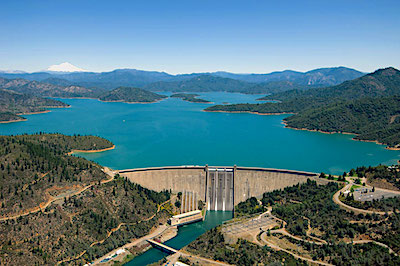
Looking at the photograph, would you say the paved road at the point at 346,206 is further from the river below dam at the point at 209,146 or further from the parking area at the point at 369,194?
the river below dam at the point at 209,146

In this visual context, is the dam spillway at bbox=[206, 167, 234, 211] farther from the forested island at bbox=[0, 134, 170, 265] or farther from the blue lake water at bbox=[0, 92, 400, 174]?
the blue lake water at bbox=[0, 92, 400, 174]

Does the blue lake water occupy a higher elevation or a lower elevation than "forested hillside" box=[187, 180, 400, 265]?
higher

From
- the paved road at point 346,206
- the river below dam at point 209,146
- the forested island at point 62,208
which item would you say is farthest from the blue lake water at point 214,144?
the paved road at point 346,206

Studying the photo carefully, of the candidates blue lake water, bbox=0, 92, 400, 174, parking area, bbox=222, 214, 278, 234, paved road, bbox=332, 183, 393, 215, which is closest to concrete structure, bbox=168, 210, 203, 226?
parking area, bbox=222, 214, 278, 234

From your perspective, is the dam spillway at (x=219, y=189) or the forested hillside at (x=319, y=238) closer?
the forested hillside at (x=319, y=238)

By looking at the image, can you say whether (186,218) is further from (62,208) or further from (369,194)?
(369,194)

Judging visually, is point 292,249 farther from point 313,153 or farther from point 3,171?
point 313,153
